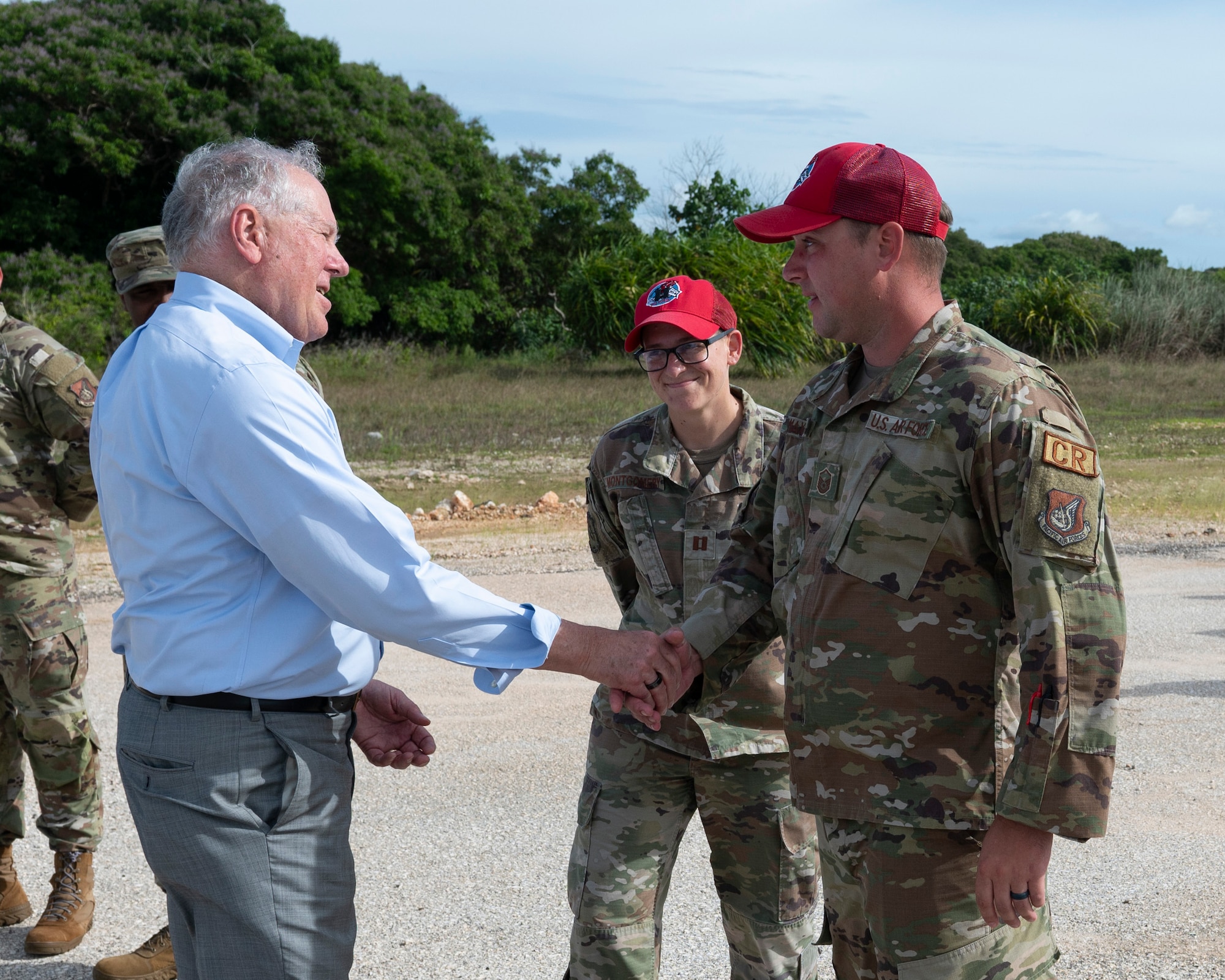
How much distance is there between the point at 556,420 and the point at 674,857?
18567 millimetres

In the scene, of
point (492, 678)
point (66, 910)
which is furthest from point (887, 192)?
point (66, 910)

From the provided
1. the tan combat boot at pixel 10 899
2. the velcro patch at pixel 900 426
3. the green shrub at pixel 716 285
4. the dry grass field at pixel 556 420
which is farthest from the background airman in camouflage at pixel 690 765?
the green shrub at pixel 716 285

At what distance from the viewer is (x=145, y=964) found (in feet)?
13.2

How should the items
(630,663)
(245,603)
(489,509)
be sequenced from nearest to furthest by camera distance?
(245,603), (630,663), (489,509)

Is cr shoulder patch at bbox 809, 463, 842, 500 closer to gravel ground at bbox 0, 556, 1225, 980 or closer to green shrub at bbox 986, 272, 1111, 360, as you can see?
gravel ground at bbox 0, 556, 1225, 980

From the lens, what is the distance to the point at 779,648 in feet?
11.7

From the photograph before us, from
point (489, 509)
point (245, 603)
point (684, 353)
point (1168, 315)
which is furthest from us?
point (1168, 315)

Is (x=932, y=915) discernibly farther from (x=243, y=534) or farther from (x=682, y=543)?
(x=243, y=534)

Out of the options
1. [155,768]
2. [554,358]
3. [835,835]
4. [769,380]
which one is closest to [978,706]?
[835,835]

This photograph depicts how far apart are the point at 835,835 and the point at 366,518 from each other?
1292 millimetres

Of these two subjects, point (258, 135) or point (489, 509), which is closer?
point (489, 509)

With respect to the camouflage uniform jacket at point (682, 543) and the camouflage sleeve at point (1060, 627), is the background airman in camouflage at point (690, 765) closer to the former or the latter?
the camouflage uniform jacket at point (682, 543)

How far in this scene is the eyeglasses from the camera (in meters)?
3.78

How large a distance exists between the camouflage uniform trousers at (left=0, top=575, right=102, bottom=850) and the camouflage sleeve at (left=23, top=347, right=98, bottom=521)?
435 mm
